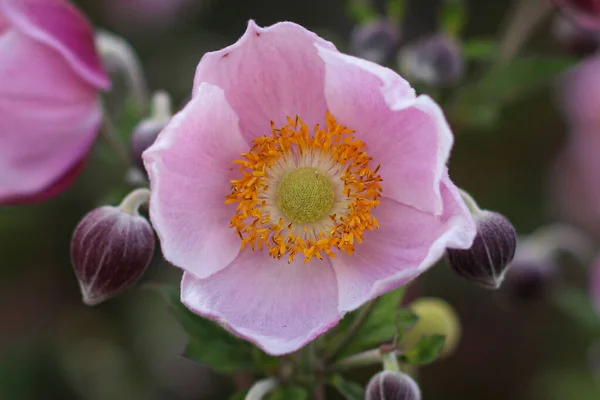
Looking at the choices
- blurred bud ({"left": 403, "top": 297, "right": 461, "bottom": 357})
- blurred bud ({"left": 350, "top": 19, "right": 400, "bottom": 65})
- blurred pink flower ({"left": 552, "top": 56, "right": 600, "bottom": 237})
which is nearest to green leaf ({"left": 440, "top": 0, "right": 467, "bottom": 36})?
blurred bud ({"left": 350, "top": 19, "right": 400, "bottom": 65})

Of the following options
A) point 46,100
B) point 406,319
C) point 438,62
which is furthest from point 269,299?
point 438,62

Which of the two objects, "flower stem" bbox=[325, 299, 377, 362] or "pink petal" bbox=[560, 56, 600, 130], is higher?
"flower stem" bbox=[325, 299, 377, 362]

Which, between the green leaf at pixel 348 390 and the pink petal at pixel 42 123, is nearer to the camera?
the green leaf at pixel 348 390

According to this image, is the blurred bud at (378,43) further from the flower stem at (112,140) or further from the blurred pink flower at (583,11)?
the flower stem at (112,140)

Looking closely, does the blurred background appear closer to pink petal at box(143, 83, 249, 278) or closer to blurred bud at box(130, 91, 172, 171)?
blurred bud at box(130, 91, 172, 171)

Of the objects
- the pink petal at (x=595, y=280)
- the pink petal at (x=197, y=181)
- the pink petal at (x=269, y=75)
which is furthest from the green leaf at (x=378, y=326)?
the pink petal at (x=595, y=280)

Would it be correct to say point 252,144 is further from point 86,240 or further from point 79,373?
point 79,373

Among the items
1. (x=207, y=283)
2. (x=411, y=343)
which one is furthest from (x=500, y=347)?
(x=207, y=283)
